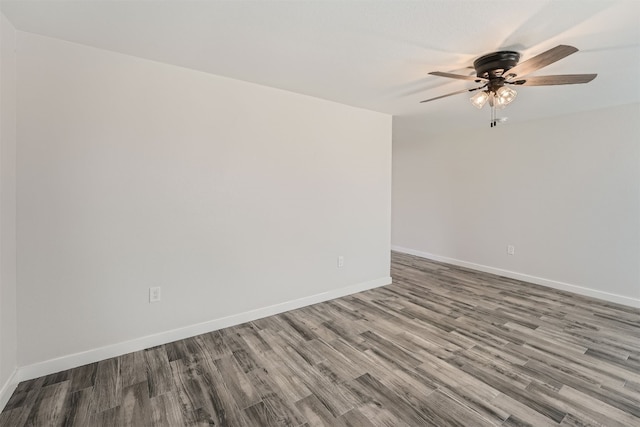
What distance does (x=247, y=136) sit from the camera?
2629 mm

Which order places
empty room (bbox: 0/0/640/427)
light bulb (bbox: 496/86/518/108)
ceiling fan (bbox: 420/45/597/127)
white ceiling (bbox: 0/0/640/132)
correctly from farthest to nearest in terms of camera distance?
light bulb (bbox: 496/86/518/108) → ceiling fan (bbox: 420/45/597/127) → empty room (bbox: 0/0/640/427) → white ceiling (bbox: 0/0/640/132)

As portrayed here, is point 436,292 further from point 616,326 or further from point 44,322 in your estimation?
point 44,322

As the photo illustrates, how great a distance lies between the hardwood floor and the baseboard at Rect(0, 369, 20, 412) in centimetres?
4

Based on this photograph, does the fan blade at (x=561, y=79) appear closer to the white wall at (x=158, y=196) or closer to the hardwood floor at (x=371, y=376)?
the white wall at (x=158, y=196)

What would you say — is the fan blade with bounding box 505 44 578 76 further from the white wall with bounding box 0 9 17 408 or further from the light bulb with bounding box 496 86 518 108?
the white wall with bounding box 0 9 17 408

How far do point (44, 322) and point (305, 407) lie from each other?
183 centimetres

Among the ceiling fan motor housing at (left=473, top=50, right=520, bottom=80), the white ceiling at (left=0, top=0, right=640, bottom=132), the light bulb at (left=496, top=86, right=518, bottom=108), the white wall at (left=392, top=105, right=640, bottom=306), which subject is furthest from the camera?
the white wall at (left=392, top=105, right=640, bottom=306)

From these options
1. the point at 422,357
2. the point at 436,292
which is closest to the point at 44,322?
the point at 422,357

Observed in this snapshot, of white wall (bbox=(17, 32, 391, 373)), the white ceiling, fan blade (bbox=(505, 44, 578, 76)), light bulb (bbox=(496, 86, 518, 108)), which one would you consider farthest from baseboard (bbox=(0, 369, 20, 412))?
light bulb (bbox=(496, 86, 518, 108))

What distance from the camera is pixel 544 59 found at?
67.0 inches

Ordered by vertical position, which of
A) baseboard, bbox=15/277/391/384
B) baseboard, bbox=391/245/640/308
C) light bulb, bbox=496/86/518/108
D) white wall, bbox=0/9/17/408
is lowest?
baseboard, bbox=391/245/640/308

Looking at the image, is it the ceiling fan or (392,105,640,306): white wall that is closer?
the ceiling fan

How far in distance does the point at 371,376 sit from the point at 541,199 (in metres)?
3.54

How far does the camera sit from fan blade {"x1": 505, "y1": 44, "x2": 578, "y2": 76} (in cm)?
153
